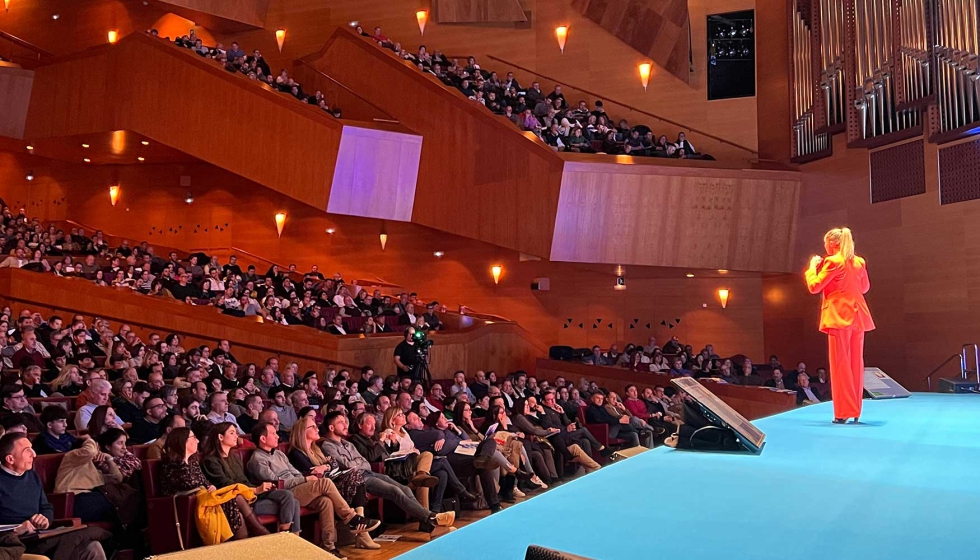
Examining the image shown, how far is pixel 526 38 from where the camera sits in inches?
647

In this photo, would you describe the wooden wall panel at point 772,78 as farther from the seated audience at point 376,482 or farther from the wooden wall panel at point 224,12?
the seated audience at point 376,482

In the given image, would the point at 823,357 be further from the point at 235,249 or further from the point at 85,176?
the point at 85,176

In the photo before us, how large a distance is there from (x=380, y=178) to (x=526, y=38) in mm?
4661

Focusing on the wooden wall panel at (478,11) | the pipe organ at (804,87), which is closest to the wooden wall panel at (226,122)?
the wooden wall panel at (478,11)

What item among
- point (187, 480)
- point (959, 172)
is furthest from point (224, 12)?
point (187, 480)

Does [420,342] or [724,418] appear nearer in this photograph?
[724,418]

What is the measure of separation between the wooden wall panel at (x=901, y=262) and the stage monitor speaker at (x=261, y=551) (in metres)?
11.1

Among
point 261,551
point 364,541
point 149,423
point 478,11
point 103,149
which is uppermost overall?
point 478,11

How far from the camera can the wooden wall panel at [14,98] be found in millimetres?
14898

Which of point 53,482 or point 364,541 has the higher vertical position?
point 53,482

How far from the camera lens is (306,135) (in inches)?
539

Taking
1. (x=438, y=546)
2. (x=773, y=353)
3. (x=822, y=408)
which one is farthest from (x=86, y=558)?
(x=773, y=353)

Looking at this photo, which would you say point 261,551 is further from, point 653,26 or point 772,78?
point 653,26

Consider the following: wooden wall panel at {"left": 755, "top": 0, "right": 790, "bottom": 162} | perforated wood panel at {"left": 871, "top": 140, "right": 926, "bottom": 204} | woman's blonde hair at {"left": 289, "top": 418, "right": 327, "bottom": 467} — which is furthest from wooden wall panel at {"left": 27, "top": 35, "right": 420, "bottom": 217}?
woman's blonde hair at {"left": 289, "top": 418, "right": 327, "bottom": 467}
